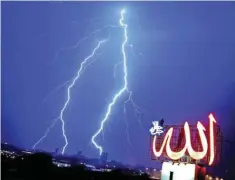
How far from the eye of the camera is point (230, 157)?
71.8 m

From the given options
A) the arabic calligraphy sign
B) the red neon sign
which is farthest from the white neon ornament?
the red neon sign

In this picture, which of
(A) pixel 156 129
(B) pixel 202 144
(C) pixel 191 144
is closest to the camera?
(B) pixel 202 144

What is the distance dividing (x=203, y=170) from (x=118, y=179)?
8.57 m

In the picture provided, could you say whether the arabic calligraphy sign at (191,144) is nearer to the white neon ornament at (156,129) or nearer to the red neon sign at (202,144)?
the red neon sign at (202,144)

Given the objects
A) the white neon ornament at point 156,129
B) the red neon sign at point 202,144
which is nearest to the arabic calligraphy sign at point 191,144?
the red neon sign at point 202,144

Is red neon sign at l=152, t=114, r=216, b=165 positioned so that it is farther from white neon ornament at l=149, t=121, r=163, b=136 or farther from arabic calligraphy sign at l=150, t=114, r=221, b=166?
white neon ornament at l=149, t=121, r=163, b=136

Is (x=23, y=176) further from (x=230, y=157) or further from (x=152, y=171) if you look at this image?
(x=230, y=157)

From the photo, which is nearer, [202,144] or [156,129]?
[202,144]

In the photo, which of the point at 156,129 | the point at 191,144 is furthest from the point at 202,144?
the point at 156,129

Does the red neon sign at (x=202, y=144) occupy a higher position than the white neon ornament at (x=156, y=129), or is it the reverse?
the white neon ornament at (x=156, y=129)

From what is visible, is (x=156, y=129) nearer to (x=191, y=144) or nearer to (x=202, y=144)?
(x=191, y=144)

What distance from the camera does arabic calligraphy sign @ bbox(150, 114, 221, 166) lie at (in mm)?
20734

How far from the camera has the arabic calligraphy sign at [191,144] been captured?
20734 millimetres

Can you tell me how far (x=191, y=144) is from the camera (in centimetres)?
2162
